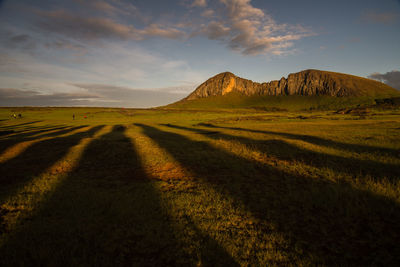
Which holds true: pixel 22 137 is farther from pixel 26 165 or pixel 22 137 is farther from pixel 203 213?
pixel 203 213

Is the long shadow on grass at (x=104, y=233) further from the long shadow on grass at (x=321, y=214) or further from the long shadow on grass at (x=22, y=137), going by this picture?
the long shadow on grass at (x=22, y=137)

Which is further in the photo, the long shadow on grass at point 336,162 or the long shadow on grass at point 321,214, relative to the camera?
the long shadow on grass at point 336,162

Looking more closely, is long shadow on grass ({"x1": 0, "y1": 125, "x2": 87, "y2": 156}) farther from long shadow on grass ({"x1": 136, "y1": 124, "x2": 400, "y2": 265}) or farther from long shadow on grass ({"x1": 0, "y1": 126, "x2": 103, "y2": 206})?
long shadow on grass ({"x1": 136, "y1": 124, "x2": 400, "y2": 265})

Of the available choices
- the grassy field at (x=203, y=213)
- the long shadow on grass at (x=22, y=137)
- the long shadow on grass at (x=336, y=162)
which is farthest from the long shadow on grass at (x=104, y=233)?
the long shadow on grass at (x=22, y=137)

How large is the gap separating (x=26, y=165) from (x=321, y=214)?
14.0m

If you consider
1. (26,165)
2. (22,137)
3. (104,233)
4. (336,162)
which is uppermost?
(22,137)

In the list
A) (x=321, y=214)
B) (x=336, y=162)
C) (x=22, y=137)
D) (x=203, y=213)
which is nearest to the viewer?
(x=321, y=214)

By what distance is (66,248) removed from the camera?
154 inches

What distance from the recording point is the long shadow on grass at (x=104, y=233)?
367cm

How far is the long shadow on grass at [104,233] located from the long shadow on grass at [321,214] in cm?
197

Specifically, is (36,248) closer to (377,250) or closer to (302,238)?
(302,238)

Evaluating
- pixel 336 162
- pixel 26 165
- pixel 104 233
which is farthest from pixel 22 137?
pixel 336 162

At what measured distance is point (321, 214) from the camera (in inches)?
204

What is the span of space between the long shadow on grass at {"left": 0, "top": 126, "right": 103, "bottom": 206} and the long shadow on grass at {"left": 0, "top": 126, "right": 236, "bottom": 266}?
206 centimetres
